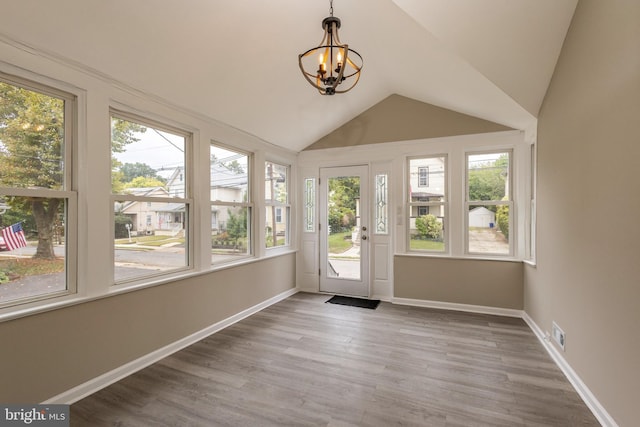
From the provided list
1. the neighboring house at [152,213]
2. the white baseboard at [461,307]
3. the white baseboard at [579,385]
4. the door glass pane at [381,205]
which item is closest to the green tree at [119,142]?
the neighboring house at [152,213]

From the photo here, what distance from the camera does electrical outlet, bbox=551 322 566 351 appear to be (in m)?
2.61

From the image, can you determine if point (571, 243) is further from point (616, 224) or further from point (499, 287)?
point (499, 287)

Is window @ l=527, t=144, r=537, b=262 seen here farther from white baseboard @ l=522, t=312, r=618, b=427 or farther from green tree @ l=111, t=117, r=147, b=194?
green tree @ l=111, t=117, r=147, b=194

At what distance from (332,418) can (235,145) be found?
3.07 meters

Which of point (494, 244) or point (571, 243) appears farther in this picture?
point (494, 244)

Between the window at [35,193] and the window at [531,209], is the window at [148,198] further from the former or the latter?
the window at [531,209]

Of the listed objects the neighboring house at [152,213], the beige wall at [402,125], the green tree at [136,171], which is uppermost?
the beige wall at [402,125]

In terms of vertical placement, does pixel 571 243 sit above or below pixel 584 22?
below

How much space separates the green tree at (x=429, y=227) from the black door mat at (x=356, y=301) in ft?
4.00

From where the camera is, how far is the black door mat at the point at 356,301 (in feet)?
14.3

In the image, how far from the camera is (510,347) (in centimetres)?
302

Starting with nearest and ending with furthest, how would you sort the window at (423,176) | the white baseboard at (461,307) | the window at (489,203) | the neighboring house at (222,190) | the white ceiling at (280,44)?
the white ceiling at (280,44)
the neighboring house at (222,190)
the white baseboard at (461,307)
the window at (489,203)
the window at (423,176)

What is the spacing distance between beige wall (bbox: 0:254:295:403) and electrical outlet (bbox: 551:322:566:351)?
3301 mm

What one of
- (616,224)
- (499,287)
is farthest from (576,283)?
(499,287)
